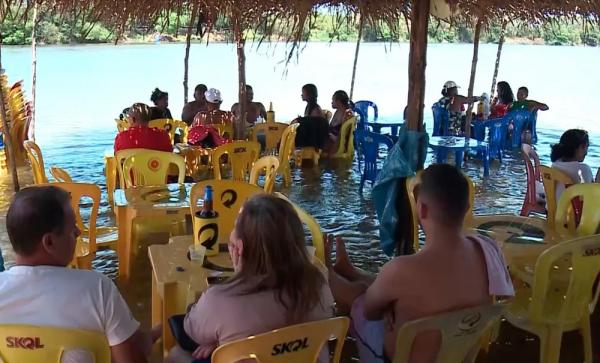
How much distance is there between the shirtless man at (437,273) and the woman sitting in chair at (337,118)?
19.4 feet

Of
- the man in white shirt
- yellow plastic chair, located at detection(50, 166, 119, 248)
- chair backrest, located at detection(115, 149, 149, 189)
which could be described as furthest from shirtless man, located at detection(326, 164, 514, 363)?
chair backrest, located at detection(115, 149, 149, 189)

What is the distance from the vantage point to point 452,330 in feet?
6.88

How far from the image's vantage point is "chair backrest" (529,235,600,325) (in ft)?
8.51

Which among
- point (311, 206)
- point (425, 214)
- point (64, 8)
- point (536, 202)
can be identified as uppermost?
point (64, 8)

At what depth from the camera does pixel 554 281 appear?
306 centimetres

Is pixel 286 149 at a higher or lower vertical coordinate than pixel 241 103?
lower

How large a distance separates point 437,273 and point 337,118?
6380 mm

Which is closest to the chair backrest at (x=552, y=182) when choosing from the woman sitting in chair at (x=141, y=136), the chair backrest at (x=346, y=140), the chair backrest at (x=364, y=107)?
the woman sitting in chair at (x=141, y=136)

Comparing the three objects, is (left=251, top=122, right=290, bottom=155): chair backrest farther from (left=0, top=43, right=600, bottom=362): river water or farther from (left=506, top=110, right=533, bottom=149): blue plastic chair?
(left=506, top=110, right=533, bottom=149): blue plastic chair

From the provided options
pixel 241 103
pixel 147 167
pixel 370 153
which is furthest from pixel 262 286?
pixel 241 103

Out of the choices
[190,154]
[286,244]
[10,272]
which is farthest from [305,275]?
[190,154]

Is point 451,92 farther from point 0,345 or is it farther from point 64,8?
point 0,345

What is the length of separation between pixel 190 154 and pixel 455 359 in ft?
15.8

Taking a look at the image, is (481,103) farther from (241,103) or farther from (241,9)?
(241,9)
